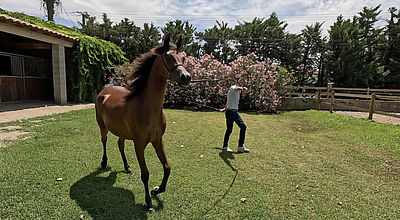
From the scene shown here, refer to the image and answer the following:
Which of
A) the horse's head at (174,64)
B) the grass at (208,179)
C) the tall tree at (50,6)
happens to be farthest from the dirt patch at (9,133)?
the tall tree at (50,6)

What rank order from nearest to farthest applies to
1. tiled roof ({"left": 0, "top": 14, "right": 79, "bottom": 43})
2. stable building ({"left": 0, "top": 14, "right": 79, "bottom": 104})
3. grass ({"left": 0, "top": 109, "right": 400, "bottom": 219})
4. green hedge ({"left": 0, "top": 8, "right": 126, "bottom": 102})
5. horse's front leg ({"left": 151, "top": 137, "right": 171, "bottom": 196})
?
grass ({"left": 0, "top": 109, "right": 400, "bottom": 219}) < horse's front leg ({"left": 151, "top": 137, "right": 171, "bottom": 196}) < tiled roof ({"left": 0, "top": 14, "right": 79, "bottom": 43}) < stable building ({"left": 0, "top": 14, "right": 79, "bottom": 104}) < green hedge ({"left": 0, "top": 8, "right": 126, "bottom": 102})

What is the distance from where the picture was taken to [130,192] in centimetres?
289

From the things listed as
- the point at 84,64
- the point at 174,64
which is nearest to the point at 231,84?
the point at 84,64

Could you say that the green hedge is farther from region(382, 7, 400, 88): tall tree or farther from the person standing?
region(382, 7, 400, 88): tall tree

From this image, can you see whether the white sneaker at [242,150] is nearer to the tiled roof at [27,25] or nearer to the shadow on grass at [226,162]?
the shadow on grass at [226,162]

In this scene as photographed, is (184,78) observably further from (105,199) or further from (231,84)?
(231,84)

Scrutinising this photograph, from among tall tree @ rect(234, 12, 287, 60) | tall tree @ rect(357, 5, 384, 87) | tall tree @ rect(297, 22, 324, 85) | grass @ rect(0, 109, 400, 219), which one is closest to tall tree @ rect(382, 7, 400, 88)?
tall tree @ rect(357, 5, 384, 87)

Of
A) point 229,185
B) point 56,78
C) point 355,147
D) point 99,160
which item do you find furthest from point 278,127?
point 56,78

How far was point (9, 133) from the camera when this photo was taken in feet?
17.9

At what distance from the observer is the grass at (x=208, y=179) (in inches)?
100

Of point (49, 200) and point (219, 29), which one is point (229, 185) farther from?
point (219, 29)

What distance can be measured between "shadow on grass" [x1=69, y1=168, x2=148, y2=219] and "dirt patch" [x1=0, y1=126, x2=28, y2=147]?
3.05m

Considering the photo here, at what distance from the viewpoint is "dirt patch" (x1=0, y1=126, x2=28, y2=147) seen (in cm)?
493

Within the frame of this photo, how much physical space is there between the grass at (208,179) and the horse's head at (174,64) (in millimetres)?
1571
